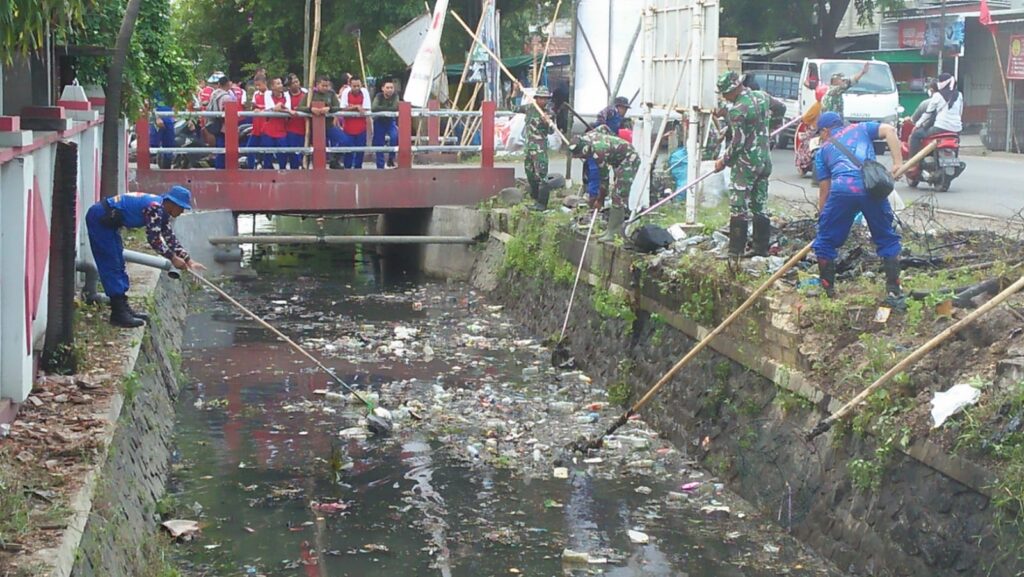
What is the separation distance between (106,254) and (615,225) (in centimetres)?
511

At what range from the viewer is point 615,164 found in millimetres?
13109

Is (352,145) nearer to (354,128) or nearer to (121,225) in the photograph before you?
(354,128)

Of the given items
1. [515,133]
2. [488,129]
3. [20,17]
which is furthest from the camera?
[515,133]

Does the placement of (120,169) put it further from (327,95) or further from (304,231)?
(304,231)

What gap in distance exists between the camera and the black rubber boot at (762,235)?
10508 millimetres

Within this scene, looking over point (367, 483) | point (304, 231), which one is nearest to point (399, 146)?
point (304, 231)

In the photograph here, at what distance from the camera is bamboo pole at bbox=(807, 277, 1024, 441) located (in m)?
6.39

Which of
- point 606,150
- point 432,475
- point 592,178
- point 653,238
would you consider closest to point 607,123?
point 592,178

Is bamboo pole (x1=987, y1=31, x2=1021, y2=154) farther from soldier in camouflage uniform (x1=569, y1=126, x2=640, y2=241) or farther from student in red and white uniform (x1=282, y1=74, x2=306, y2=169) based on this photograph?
soldier in camouflage uniform (x1=569, y1=126, x2=640, y2=241)

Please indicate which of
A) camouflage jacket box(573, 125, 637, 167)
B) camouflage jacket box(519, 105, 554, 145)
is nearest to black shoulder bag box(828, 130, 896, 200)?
camouflage jacket box(573, 125, 637, 167)

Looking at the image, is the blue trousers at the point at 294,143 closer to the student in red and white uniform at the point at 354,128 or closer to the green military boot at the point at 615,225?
the student in red and white uniform at the point at 354,128

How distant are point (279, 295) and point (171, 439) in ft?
24.7

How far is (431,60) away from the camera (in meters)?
17.5

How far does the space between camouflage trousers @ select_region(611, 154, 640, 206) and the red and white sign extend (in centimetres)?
1854
